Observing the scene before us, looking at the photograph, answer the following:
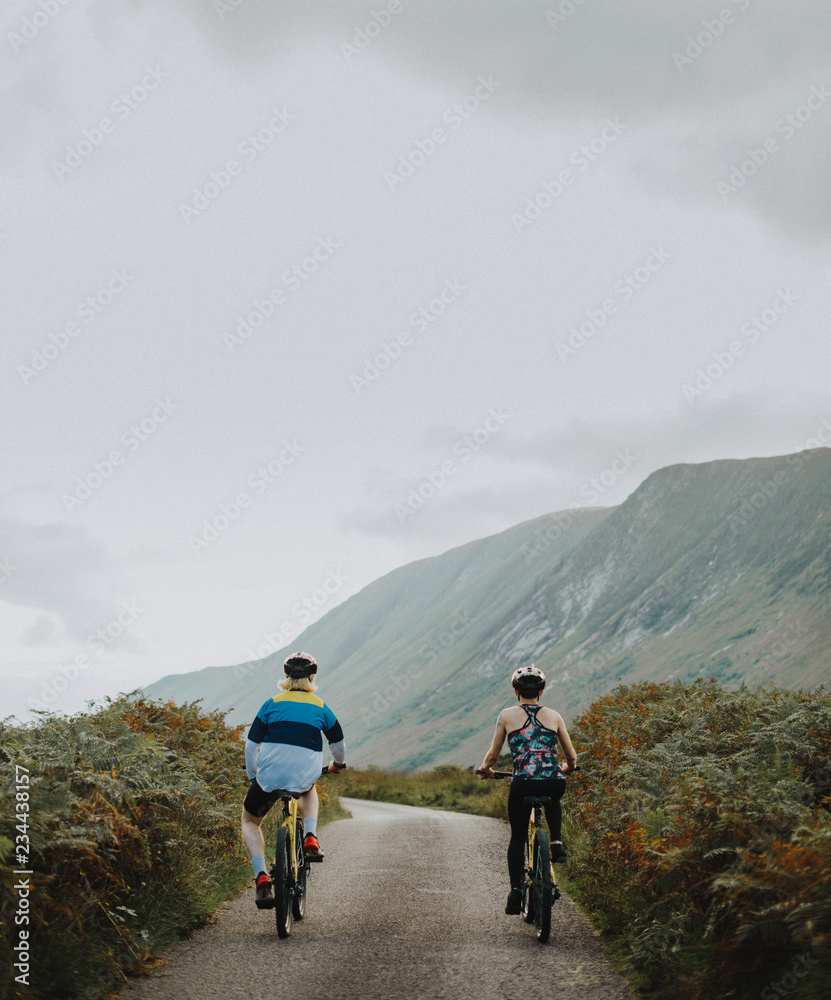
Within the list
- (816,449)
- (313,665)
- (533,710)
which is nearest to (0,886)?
(313,665)

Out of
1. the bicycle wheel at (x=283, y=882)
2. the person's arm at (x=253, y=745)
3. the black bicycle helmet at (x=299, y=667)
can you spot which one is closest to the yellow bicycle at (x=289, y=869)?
the bicycle wheel at (x=283, y=882)

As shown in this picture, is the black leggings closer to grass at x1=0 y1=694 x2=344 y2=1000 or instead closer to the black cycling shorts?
the black cycling shorts

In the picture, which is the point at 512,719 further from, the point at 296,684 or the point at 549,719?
the point at 296,684

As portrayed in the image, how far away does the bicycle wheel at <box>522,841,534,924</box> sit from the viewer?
8.12 metres

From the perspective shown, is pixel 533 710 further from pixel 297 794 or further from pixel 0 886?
pixel 0 886

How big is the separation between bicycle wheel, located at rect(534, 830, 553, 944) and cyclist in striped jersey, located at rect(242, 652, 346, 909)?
6.26 feet

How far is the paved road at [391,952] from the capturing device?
6.27 m

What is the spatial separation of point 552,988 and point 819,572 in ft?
500

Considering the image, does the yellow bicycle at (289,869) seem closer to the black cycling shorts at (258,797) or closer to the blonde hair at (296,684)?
the black cycling shorts at (258,797)

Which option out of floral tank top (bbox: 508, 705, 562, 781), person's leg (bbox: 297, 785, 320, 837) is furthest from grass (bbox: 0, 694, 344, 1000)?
floral tank top (bbox: 508, 705, 562, 781)

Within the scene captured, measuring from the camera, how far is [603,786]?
11.2m

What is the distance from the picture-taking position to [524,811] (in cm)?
807

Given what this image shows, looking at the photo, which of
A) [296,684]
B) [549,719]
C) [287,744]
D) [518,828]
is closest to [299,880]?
[287,744]

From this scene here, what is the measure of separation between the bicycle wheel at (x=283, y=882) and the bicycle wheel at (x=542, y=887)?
7.01 feet
